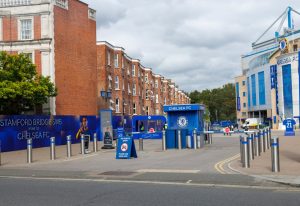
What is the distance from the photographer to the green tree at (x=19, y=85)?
29.5 m

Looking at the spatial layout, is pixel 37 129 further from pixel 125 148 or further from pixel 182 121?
pixel 125 148

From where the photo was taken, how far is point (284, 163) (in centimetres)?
1571

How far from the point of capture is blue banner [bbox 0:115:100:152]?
2616 centimetres

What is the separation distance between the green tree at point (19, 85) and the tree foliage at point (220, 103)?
4292 inches

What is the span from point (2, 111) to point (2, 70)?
11.8 ft

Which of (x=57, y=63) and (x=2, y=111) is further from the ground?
(x=57, y=63)

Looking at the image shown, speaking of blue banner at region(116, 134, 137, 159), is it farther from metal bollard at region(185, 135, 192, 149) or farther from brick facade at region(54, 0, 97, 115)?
brick facade at region(54, 0, 97, 115)

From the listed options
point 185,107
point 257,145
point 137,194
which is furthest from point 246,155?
point 185,107

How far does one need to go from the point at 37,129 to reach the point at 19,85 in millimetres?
3425

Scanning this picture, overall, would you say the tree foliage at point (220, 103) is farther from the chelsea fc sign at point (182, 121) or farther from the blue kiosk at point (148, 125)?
the chelsea fc sign at point (182, 121)

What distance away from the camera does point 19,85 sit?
97.7 ft

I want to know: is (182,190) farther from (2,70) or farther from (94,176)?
(2,70)

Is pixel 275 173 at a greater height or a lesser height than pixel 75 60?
lesser

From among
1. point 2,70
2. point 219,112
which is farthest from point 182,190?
point 219,112
